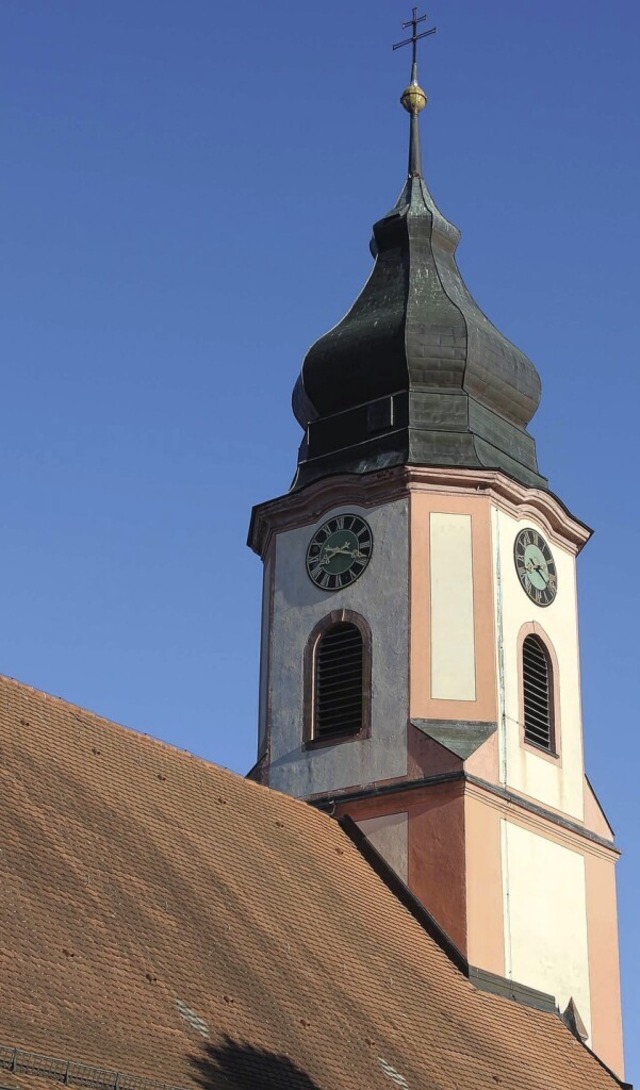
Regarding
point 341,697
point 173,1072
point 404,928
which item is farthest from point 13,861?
point 341,697

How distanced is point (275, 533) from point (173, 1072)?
11.0m

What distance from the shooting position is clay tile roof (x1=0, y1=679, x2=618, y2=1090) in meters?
15.2

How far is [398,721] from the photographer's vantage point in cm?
2319

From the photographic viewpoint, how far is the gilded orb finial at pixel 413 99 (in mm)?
28781

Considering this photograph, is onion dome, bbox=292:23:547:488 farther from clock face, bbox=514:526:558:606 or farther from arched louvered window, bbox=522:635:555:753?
arched louvered window, bbox=522:635:555:753

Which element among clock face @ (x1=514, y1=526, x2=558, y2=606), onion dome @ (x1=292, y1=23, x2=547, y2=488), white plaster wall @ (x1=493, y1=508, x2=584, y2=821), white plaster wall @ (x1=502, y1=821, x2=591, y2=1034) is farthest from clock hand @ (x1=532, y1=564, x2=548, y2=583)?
white plaster wall @ (x1=502, y1=821, x2=591, y2=1034)

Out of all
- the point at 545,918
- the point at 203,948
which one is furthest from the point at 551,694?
the point at 203,948

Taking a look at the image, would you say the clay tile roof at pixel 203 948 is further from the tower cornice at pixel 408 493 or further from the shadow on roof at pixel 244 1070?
the tower cornice at pixel 408 493

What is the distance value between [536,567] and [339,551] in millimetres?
2469

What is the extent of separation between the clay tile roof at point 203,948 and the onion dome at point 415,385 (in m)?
4.89

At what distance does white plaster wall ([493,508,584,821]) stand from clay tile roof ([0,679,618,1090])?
2.33 metres

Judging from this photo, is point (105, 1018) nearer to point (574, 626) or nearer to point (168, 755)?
point (168, 755)

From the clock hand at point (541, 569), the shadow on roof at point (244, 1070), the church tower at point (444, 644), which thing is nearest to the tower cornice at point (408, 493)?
the church tower at point (444, 644)

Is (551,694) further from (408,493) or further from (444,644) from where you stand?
(408,493)
